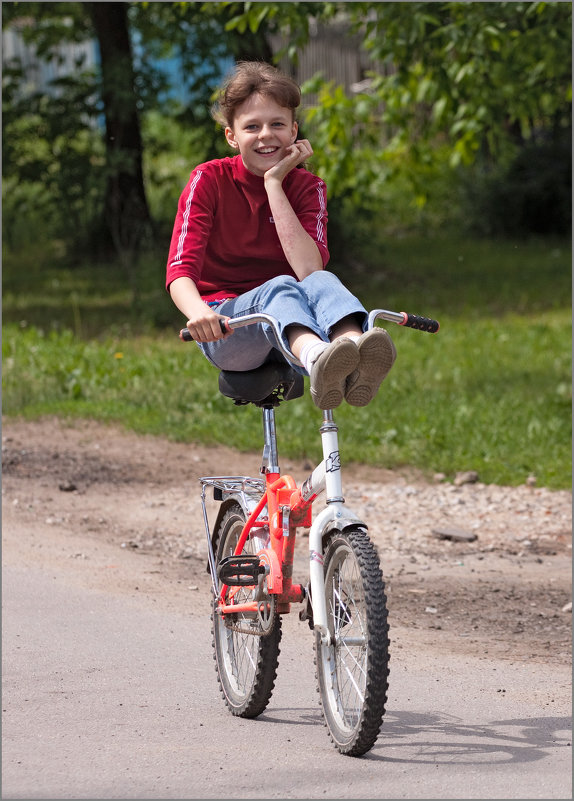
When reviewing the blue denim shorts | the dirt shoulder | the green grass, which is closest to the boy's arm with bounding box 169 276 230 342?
the blue denim shorts

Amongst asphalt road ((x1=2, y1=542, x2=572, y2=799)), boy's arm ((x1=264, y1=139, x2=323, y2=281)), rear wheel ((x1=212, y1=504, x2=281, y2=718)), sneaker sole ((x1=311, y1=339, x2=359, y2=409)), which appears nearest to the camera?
sneaker sole ((x1=311, y1=339, x2=359, y2=409))

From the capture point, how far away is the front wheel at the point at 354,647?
336 cm

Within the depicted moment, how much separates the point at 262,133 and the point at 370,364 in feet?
3.16

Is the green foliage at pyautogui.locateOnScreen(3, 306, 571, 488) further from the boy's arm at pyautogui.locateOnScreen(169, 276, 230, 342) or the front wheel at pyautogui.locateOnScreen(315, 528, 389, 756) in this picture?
the boy's arm at pyautogui.locateOnScreen(169, 276, 230, 342)

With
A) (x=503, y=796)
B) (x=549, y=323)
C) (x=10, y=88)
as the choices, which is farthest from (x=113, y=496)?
(x=10, y=88)

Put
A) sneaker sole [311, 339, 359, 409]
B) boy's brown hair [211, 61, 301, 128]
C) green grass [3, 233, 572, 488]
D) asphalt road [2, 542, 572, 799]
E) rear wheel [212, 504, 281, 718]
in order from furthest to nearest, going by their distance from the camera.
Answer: green grass [3, 233, 572, 488] < rear wheel [212, 504, 281, 718] < boy's brown hair [211, 61, 301, 128] < asphalt road [2, 542, 572, 799] < sneaker sole [311, 339, 359, 409]

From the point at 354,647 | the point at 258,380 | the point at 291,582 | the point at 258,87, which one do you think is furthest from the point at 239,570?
the point at 258,87

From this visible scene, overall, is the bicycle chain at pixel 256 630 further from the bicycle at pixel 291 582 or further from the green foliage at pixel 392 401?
the green foliage at pixel 392 401

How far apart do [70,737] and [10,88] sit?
1298cm

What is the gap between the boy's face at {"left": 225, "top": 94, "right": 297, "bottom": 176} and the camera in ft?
12.8

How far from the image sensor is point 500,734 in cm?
394

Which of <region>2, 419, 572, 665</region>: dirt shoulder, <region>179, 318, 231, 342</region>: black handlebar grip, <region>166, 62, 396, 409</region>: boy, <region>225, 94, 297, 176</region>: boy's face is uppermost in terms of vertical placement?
<region>225, 94, 297, 176</region>: boy's face

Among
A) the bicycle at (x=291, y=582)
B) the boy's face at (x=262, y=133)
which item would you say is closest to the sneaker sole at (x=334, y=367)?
the bicycle at (x=291, y=582)

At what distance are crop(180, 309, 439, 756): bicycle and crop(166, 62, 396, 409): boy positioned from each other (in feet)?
0.34
